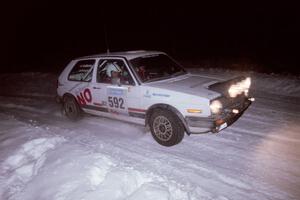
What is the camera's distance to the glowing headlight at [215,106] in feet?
16.0

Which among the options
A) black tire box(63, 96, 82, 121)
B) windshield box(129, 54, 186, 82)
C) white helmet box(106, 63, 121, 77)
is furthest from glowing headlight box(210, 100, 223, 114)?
black tire box(63, 96, 82, 121)

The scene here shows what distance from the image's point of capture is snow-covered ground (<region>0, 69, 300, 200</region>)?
405 centimetres

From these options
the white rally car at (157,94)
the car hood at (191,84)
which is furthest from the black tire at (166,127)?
the car hood at (191,84)

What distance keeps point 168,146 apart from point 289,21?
14.3m

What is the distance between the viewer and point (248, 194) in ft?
12.8

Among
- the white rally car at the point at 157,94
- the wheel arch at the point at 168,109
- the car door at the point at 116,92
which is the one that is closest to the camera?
the white rally car at the point at 157,94

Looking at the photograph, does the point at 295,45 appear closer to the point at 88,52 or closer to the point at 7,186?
the point at 7,186

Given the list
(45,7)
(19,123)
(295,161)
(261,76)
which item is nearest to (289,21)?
(261,76)

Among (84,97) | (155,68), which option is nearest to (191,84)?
(155,68)

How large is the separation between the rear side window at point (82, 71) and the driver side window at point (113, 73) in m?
0.35

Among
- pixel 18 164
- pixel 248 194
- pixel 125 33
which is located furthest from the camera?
pixel 125 33

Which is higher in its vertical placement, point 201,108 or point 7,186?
point 201,108

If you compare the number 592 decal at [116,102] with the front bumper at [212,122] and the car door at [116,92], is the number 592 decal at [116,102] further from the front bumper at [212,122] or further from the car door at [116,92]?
the front bumper at [212,122]

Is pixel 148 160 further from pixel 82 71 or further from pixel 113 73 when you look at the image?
pixel 82 71
